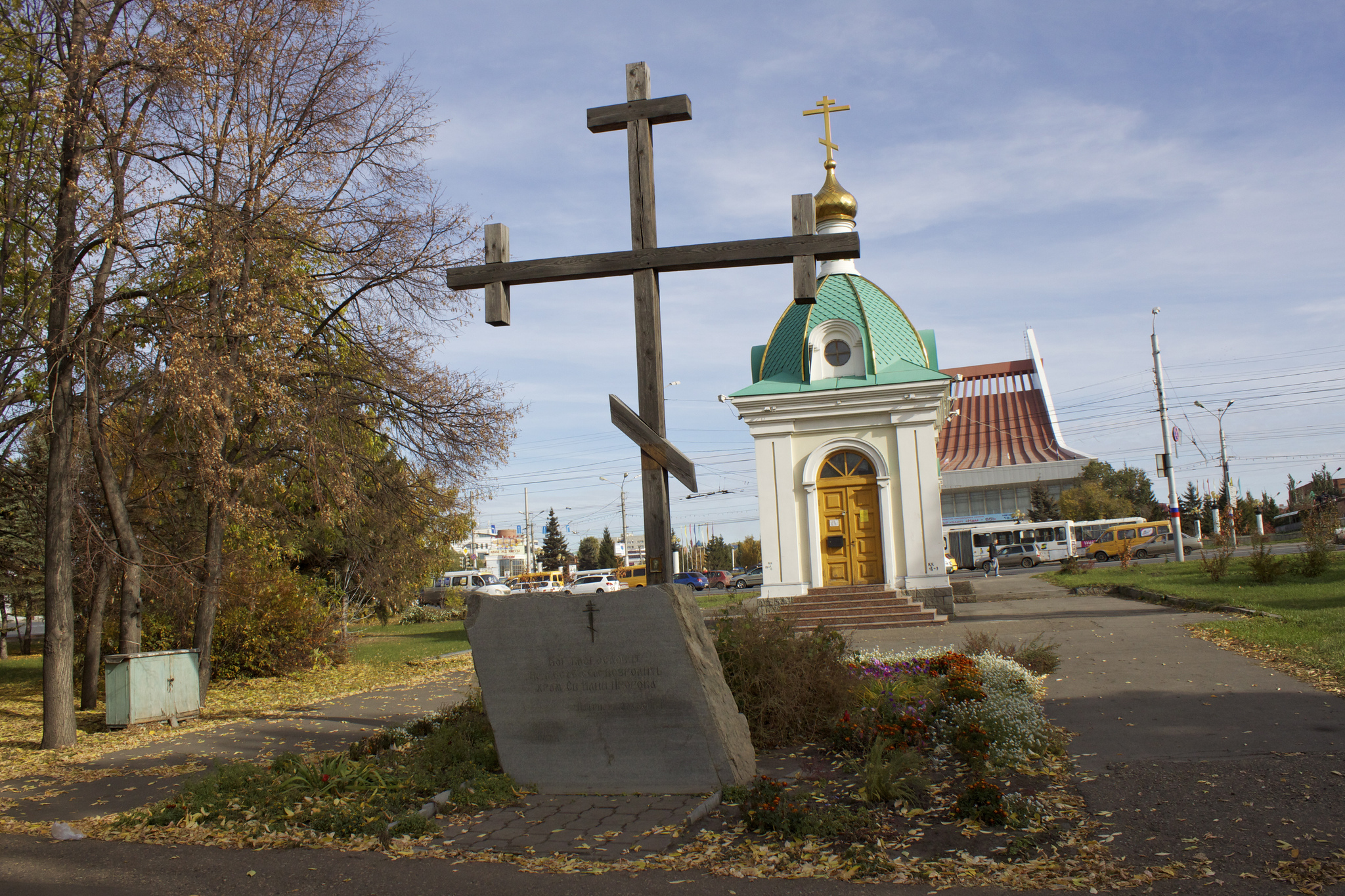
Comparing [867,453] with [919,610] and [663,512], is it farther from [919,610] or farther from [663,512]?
[663,512]

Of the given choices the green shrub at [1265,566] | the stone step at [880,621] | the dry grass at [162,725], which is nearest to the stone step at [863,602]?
the stone step at [880,621]

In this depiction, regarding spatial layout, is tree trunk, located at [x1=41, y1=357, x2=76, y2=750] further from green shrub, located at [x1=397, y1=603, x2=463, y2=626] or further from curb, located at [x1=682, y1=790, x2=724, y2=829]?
green shrub, located at [x1=397, y1=603, x2=463, y2=626]

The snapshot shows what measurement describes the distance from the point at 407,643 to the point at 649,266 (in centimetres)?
1918

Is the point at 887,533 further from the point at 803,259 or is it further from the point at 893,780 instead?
the point at 893,780

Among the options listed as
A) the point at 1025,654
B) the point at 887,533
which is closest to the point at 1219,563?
the point at 887,533

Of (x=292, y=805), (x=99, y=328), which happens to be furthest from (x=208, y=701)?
(x=292, y=805)

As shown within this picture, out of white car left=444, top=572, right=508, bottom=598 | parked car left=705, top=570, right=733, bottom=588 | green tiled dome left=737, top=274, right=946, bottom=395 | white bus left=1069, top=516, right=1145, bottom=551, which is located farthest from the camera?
parked car left=705, top=570, right=733, bottom=588

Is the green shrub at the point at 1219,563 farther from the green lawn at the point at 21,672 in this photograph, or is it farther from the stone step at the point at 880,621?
the green lawn at the point at 21,672

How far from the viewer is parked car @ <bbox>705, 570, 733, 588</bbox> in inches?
2241

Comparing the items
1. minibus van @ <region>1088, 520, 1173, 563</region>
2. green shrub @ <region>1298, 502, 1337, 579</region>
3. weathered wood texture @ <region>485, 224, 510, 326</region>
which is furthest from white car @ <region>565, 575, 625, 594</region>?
weathered wood texture @ <region>485, 224, 510, 326</region>

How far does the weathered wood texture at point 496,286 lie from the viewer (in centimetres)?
721

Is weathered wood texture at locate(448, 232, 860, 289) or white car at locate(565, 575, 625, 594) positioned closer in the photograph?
weathered wood texture at locate(448, 232, 860, 289)

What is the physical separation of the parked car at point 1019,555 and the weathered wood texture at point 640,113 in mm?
47495

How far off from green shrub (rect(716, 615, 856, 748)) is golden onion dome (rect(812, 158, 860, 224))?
585 inches
